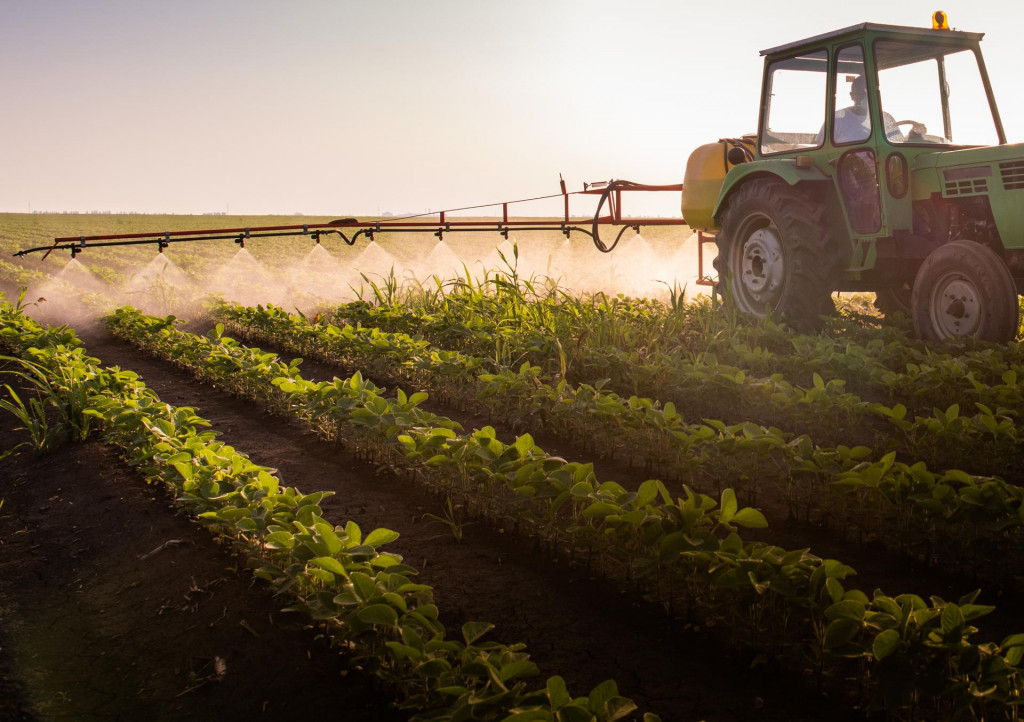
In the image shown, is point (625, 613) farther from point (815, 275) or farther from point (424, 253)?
point (424, 253)

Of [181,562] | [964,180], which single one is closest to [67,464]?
[181,562]

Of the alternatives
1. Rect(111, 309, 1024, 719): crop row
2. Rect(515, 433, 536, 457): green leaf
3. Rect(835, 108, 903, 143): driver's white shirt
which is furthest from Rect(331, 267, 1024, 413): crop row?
Rect(515, 433, 536, 457): green leaf

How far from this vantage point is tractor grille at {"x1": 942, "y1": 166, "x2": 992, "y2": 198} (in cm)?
516

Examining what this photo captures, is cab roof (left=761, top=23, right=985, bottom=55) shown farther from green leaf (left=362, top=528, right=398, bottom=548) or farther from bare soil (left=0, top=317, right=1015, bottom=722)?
green leaf (left=362, top=528, right=398, bottom=548)

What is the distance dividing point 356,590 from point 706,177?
6.55 meters

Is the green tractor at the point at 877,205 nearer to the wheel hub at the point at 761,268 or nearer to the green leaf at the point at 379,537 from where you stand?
the wheel hub at the point at 761,268

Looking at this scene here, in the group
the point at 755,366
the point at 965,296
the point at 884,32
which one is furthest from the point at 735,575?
the point at 884,32

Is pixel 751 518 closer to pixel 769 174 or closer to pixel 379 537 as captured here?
pixel 379 537

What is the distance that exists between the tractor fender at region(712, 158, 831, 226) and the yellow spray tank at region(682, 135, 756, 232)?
82cm

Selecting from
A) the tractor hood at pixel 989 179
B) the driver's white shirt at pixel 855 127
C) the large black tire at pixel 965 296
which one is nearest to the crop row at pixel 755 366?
the large black tire at pixel 965 296

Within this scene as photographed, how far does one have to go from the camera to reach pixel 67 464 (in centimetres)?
408

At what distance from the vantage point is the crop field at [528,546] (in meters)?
1.96

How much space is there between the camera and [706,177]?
779 centimetres

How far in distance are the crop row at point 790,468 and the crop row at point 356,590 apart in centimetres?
123
